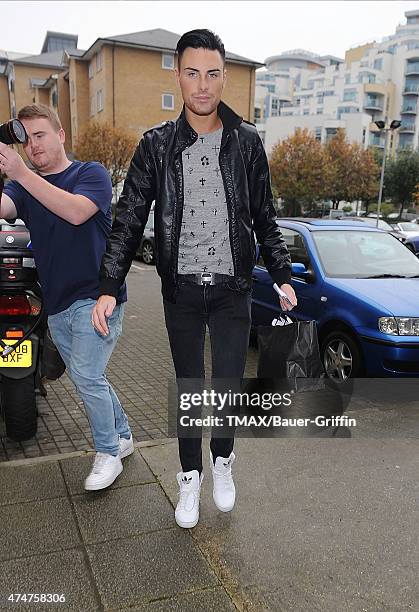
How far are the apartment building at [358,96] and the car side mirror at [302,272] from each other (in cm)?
6548

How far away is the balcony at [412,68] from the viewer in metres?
81.8

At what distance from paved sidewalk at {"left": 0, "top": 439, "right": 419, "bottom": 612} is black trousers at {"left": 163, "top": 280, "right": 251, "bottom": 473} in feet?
1.65

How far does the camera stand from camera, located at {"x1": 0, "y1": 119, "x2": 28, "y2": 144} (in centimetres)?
214

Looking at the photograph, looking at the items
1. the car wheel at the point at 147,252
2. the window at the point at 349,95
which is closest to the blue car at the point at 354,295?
the car wheel at the point at 147,252

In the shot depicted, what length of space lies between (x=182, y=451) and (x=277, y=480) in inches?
28.8

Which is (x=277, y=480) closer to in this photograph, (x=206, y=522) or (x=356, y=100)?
(x=206, y=522)

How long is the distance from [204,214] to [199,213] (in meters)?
0.02

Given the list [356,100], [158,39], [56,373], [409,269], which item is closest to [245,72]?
[158,39]

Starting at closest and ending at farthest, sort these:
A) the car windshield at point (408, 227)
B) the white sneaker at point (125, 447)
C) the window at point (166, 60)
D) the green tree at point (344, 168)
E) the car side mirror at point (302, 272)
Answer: the white sneaker at point (125, 447)
the car side mirror at point (302, 272)
the car windshield at point (408, 227)
the window at point (166, 60)
the green tree at point (344, 168)

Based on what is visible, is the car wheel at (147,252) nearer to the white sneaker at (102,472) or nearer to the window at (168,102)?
the white sneaker at (102,472)

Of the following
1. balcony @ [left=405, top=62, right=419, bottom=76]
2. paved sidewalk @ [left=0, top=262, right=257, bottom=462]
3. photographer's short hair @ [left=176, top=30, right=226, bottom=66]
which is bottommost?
paved sidewalk @ [left=0, top=262, right=257, bottom=462]

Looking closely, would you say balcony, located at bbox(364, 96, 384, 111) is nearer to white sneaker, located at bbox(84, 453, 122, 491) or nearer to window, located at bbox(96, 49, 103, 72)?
window, located at bbox(96, 49, 103, 72)

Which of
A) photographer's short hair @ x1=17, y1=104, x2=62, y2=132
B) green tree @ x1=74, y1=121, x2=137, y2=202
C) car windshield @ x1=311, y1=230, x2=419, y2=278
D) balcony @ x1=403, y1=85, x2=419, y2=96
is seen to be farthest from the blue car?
balcony @ x1=403, y1=85, x2=419, y2=96

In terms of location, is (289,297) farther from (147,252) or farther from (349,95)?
(349,95)
